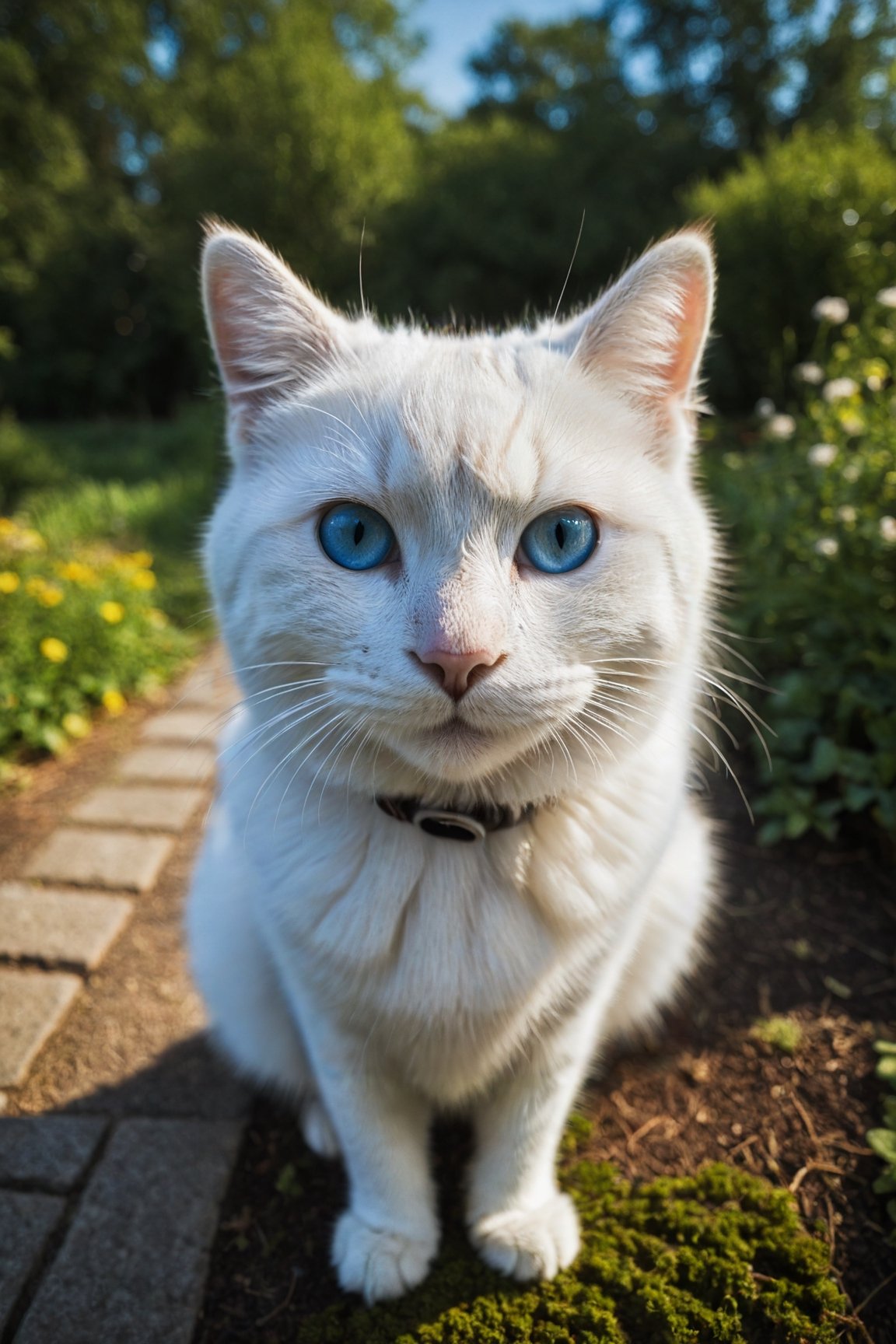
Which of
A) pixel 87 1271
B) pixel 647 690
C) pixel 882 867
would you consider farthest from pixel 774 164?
pixel 87 1271

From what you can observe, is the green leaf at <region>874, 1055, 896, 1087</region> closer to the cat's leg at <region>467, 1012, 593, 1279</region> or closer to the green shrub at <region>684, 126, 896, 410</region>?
the cat's leg at <region>467, 1012, 593, 1279</region>

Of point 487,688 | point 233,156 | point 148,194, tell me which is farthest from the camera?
point 148,194

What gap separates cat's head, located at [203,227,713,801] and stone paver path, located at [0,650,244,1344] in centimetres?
35

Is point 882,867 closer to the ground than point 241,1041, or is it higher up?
higher up

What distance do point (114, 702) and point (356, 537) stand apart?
8.30 ft

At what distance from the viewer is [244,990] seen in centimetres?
149

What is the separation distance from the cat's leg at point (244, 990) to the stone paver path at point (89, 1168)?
0.50ft

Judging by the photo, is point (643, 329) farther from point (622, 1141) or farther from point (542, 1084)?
point (622, 1141)

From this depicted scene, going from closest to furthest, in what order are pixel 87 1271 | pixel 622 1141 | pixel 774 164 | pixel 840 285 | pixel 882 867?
pixel 87 1271 → pixel 622 1141 → pixel 882 867 → pixel 840 285 → pixel 774 164

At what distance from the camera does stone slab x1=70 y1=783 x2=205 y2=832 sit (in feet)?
8.21

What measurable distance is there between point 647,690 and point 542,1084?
749 millimetres

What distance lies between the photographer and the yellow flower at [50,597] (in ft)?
10.4

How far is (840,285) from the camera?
14.0 feet

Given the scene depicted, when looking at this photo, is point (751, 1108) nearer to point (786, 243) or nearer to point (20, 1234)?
point (20, 1234)
